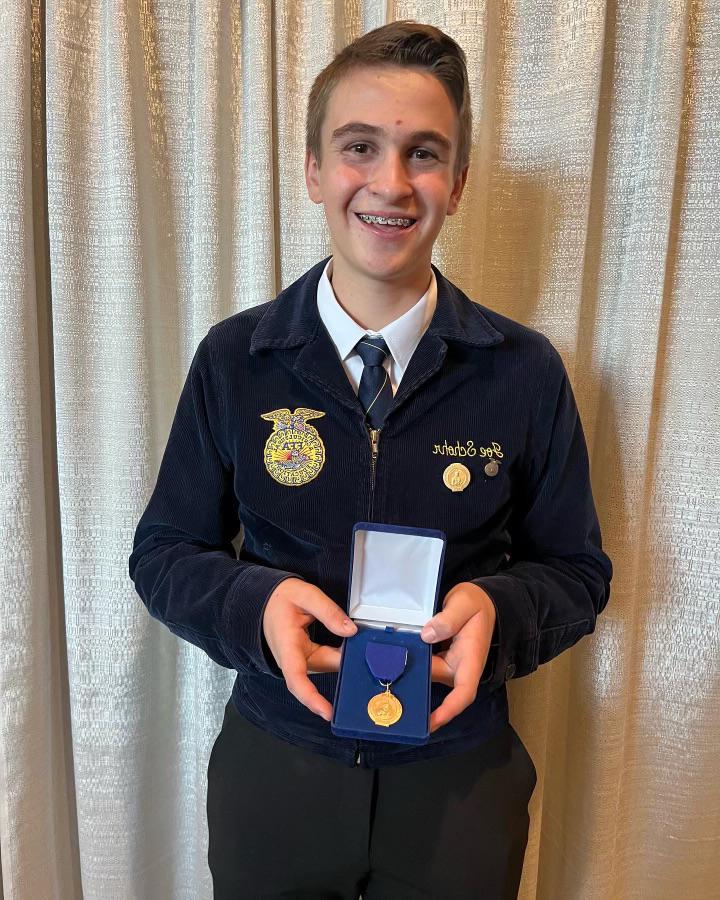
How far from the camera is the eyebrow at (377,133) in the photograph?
0.91 metres

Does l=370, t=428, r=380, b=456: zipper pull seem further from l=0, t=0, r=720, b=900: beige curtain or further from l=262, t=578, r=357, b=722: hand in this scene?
l=0, t=0, r=720, b=900: beige curtain

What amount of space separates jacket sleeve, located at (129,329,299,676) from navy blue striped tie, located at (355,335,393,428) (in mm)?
204

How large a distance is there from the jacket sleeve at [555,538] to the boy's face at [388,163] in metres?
0.27

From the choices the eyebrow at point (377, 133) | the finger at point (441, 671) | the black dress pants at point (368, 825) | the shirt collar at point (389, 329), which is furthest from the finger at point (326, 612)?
the eyebrow at point (377, 133)

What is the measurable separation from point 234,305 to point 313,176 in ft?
1.01

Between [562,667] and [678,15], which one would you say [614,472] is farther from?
[678,15]

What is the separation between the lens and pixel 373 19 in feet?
3.93

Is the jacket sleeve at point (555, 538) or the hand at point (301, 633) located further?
the jacket sleeve at point (555, 538)

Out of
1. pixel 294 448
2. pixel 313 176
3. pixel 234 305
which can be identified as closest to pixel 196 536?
pixel 294 448

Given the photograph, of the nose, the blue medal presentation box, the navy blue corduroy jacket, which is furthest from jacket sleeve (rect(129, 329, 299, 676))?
the nose

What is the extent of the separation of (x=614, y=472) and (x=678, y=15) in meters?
0.73

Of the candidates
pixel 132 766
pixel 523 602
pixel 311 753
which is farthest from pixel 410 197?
pixel 132 766

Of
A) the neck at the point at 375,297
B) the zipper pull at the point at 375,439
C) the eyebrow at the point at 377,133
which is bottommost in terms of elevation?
the zipper pull at the point at 375,439

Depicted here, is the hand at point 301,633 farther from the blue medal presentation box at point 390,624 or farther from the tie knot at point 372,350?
the tie knot at point 372,350
